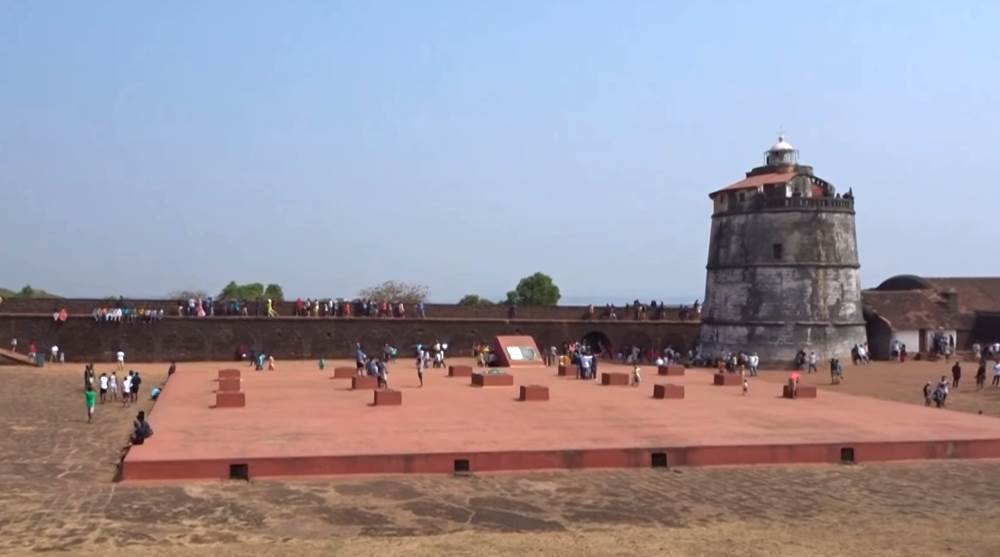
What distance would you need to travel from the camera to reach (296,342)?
3372 centimetres

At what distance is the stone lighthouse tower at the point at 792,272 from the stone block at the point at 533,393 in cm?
1556

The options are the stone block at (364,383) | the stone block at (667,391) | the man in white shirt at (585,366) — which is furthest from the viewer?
the man in white shirt at (585,366)

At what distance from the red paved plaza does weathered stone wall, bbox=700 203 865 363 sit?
36.7 feet

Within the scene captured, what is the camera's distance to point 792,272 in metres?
32.8

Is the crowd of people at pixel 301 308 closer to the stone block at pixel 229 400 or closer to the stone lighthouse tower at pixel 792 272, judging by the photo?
the stone lighthouse tower at pixel 792 272

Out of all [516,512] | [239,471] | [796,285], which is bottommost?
[516,512]

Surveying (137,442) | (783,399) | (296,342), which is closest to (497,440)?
(137,442)

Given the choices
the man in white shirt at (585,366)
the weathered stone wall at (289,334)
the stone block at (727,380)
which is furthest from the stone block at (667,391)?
the weathered stone wall at (289,334)

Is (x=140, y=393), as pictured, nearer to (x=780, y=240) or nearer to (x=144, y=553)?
(x=144, y=553)

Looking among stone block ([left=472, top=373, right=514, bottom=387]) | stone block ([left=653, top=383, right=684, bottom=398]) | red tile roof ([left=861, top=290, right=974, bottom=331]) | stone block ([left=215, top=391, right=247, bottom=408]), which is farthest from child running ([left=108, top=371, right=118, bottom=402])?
red tile roof ([left=861, top=290, right=974, bottom=331])

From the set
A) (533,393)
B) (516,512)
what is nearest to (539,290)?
(533,393)

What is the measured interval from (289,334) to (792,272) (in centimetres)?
1736

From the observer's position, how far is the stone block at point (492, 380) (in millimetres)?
22547

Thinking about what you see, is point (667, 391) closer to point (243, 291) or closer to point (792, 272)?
point (792, 272)
